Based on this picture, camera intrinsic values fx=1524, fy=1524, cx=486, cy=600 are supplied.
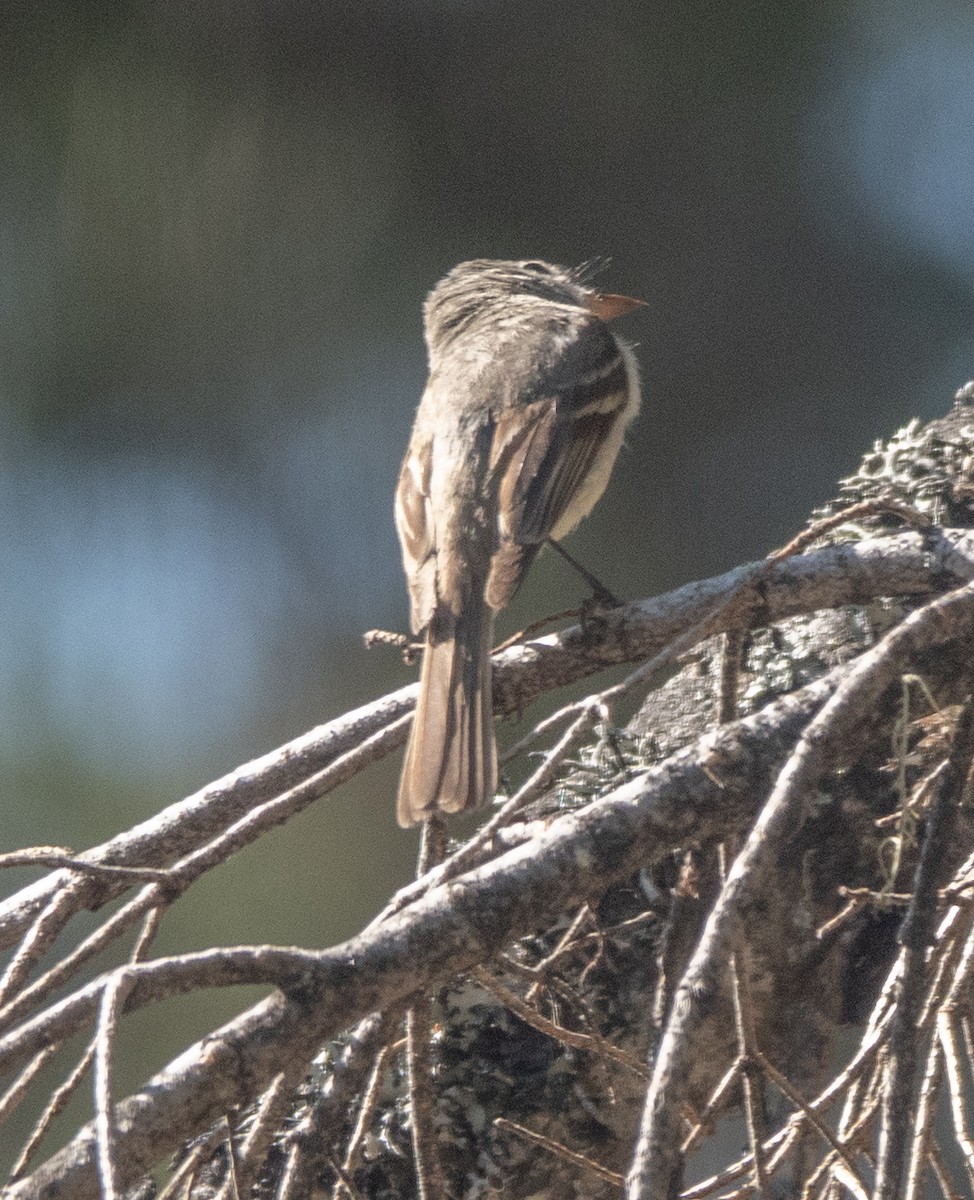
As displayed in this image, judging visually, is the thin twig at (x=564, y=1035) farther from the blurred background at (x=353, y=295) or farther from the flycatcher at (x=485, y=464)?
the blurred background at (x=353, y=295)

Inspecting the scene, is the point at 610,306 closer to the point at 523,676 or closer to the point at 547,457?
the point at 547,457

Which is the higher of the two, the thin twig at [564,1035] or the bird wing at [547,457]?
the bird wing at [547,457]

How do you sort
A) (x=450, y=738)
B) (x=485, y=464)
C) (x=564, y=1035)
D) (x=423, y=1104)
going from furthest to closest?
(x=485, y=464) < (x=450, y=738) < (x=564, y=1035) < (x=423, y=1104)

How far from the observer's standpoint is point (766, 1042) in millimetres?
2449

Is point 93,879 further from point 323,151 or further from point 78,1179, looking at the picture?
point 323,151

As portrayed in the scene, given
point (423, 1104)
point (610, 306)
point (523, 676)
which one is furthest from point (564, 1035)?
point (610, 306)

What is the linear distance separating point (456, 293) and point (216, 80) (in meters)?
1.03

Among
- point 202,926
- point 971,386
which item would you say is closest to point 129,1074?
point 202,926

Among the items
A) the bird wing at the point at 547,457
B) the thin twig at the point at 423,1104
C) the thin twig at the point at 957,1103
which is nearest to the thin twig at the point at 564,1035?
the thin twig at the point at 423,1104

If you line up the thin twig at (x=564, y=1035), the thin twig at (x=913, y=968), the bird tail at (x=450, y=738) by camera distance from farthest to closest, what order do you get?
the bird tail at (x=450, y=738), the thin twig at (x=564, y=1035), the thin twig at (x=913, y=968)

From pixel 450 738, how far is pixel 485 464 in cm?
108

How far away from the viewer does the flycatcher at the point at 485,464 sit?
237 centimetres

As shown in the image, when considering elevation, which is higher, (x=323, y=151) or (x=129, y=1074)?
(x=323, y=151)

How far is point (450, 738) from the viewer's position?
7.65ft
